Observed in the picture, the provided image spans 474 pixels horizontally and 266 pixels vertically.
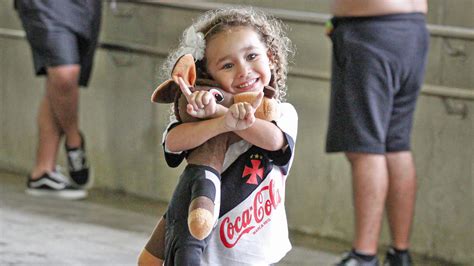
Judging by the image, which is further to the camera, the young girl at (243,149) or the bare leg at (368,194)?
the bare leg at (368,194)

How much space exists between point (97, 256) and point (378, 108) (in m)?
1.32

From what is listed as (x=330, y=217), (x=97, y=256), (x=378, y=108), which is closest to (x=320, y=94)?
(x=330, y=217)

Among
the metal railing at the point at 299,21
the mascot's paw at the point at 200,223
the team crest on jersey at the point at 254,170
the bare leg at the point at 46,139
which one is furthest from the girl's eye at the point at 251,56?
the bare leg at the point at 46,139

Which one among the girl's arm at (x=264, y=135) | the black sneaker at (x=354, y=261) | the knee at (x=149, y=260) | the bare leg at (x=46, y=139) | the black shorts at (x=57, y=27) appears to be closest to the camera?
the girl's arm at (x=264, y=135)

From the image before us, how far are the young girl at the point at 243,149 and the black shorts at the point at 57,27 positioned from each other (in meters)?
3.00

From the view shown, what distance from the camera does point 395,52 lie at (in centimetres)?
459

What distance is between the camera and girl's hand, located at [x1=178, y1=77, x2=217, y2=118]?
2656mm

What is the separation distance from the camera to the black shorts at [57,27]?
5.77m

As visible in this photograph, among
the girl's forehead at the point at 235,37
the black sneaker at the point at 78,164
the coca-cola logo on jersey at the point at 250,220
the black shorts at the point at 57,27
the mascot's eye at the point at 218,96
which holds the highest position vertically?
the girl's forehead at the point at 235,37

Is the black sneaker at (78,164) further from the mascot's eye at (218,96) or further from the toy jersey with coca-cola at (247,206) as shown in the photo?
the mascot's eye at (218,96)

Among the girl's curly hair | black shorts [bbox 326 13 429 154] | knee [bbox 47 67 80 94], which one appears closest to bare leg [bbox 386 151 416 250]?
black shorts [bbox 326 13 429 154]

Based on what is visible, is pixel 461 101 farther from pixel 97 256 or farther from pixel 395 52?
pixel 97 256

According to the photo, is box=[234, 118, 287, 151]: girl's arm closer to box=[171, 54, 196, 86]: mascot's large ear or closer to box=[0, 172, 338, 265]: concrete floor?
box=[171, 54, 196, 86]: mascot's large ear

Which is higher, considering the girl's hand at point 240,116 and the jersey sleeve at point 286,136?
the girl's hand at point 240,116
